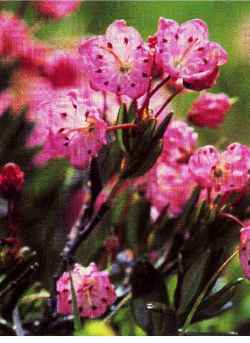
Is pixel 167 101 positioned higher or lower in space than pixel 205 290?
higher

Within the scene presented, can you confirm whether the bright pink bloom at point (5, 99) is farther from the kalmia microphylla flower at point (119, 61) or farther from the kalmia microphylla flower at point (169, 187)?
the kalmia microphylla flower at point (169, 187)

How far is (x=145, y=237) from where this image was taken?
56.7 inches

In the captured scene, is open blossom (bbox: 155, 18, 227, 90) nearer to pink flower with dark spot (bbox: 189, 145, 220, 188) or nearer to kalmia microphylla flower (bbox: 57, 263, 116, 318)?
pink flower with dark spot (bbox: 189, 145, 220, 188)

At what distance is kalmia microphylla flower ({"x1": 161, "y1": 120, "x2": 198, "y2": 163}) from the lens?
1.39m

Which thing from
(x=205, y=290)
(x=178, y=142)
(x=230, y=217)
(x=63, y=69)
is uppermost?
(x=63, y=69)

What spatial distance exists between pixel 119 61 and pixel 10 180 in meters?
0.24

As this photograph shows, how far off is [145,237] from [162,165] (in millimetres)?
119

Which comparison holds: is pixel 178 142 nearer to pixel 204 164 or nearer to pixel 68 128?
pixel 204 164

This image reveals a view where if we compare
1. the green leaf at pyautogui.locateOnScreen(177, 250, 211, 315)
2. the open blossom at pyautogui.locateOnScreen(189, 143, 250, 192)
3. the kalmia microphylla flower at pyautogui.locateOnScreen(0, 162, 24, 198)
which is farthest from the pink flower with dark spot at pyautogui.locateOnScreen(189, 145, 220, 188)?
the kalmia microphylla flower at pyautogui.locateOnScreen(0, 162, 24, 198)

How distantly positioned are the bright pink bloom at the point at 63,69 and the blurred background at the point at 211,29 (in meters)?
Answer: 0.02

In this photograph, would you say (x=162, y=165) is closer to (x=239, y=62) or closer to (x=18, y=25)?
(x=239, y=62)

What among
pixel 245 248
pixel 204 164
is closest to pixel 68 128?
pixel 204 164

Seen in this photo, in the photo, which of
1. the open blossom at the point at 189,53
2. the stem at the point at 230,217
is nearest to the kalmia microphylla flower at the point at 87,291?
the stem at the point at 230,217

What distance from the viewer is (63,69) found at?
1405mm
